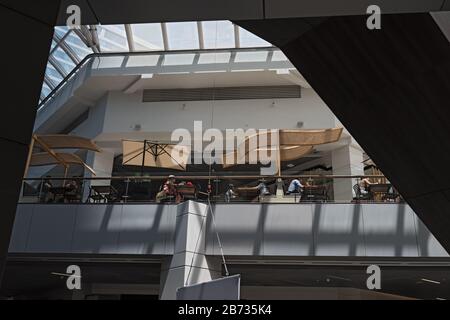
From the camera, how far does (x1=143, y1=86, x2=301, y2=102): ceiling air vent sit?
58.5ft

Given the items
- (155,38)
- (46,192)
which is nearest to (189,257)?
(46,192)

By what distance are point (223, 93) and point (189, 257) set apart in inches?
347

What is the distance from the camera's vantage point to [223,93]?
18.2 metres

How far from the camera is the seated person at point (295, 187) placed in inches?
471

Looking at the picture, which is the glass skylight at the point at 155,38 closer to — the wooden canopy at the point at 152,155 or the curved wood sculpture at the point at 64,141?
the wooden canopy at the point at 152,155

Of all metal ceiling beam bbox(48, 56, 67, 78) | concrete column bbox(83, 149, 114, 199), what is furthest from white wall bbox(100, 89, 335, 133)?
metal ceiling beam bbox(48, 56, 67, 78)

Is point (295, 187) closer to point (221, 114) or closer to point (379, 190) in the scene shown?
point (379, 190)

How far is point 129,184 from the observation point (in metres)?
12.6

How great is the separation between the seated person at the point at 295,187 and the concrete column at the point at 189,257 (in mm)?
2344

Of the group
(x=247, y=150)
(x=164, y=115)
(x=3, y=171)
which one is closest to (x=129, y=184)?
(x=247, y=150)

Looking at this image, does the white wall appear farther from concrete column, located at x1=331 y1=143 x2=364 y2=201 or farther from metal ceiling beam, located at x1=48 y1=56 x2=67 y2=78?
metal ceiling beam, located at x1=48 y1=56 x2=67 y2=78

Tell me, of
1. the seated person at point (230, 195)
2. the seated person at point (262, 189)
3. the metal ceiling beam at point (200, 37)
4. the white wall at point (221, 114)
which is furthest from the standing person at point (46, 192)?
the metal ceiling beam at point (200, 37)

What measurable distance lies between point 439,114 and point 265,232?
7341 mm

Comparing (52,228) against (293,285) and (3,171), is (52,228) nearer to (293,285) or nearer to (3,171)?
(293,285)
